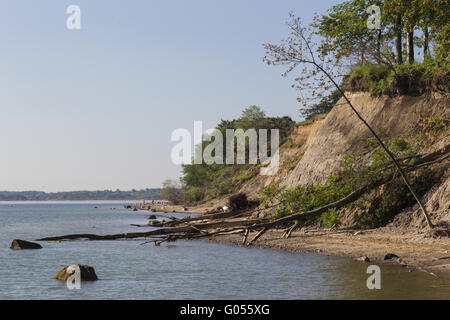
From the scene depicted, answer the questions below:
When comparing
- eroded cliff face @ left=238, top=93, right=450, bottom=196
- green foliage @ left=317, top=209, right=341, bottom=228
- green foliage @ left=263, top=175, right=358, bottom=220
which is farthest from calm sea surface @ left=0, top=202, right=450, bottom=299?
eroded cliff face @ left=238, top=93, right=450, bottom=196

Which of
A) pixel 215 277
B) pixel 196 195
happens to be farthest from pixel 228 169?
pixel 215 277

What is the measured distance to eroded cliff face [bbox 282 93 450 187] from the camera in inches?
1277

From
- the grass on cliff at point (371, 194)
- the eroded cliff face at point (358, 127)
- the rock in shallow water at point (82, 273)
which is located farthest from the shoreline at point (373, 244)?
the rock in shallow water at point (82, 273)

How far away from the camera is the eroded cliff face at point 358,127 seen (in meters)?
32.4

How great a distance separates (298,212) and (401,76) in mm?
12374

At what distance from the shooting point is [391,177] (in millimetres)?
27109

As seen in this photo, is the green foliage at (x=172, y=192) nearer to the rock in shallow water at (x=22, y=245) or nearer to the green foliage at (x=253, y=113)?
the green foliage at (x=253, y=113)

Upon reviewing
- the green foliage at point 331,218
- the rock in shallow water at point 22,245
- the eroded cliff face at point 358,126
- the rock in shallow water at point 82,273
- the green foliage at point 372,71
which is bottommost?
the rock in shallow water at point 22,245

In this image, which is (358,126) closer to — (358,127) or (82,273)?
(358,127)

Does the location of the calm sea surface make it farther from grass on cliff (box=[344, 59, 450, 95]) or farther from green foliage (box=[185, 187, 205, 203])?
green foliage (box=[185, 187, 205, 203])

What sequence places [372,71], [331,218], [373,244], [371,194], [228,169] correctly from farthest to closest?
[228,169], [372,71], [371,194], [331,218], [373,244]

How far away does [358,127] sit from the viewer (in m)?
36.0
